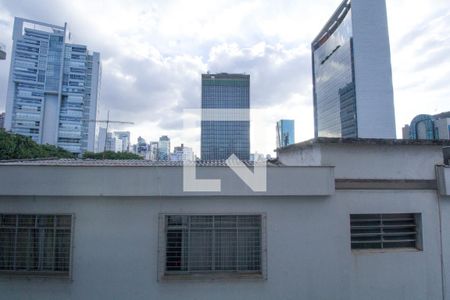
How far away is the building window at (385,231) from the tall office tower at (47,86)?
238 ft

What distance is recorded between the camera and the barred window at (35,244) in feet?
15.0

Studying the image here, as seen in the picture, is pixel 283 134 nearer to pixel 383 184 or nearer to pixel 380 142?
pixel 380 142

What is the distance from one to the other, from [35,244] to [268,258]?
418 cm

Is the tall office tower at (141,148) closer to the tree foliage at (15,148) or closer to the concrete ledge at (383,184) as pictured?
the tree foliage at (15,148)

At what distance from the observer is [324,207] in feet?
15.6

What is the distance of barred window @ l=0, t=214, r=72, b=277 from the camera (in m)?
4.57

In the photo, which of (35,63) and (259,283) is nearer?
(259,283)

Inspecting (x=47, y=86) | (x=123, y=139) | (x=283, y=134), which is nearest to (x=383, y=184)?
(x=283, y=134)

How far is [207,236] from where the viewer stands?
4.71m

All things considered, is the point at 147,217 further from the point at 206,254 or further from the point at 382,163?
the point at 382,163

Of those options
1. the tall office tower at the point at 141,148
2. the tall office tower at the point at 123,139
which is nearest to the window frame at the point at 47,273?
the tall office tower at the point at 141,148

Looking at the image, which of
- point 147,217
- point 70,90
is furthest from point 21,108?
point 147,217

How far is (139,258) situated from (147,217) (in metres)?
0.72

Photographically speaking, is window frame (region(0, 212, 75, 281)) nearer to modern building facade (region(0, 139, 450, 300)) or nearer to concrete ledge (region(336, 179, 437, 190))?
modern building facade (region(0, 139, 450, 300))
